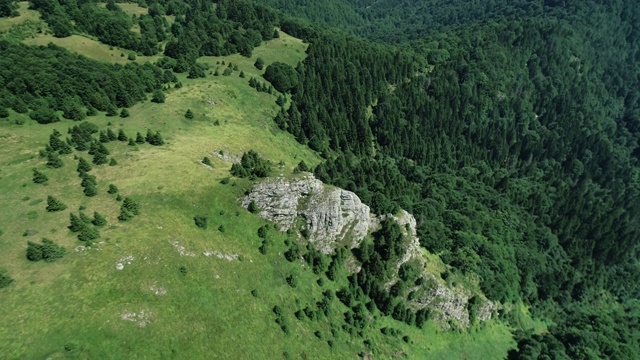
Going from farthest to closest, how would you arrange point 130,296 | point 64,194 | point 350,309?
point 350,309, point 64,194, point 130,296

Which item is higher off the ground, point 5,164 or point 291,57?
point 291,57

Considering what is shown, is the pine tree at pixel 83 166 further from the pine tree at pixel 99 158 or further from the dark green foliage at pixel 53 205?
the dark green foliage at pixel 53 205

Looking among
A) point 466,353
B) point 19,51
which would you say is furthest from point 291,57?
point 466,353

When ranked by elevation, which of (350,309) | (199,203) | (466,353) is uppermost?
(199,203)

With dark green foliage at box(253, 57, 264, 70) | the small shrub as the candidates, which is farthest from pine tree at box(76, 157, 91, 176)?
dark green foliage at box(253, 57, 264, 70)

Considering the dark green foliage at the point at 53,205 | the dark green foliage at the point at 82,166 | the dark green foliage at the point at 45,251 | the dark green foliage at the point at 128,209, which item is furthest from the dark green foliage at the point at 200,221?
the dark green foliage at the point at 82,166

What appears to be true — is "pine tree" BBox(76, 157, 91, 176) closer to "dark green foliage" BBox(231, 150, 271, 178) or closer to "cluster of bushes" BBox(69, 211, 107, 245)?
"cluster of bushes" BBox(69, 211, 107, 245)

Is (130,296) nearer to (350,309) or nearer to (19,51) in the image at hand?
(350,309)
